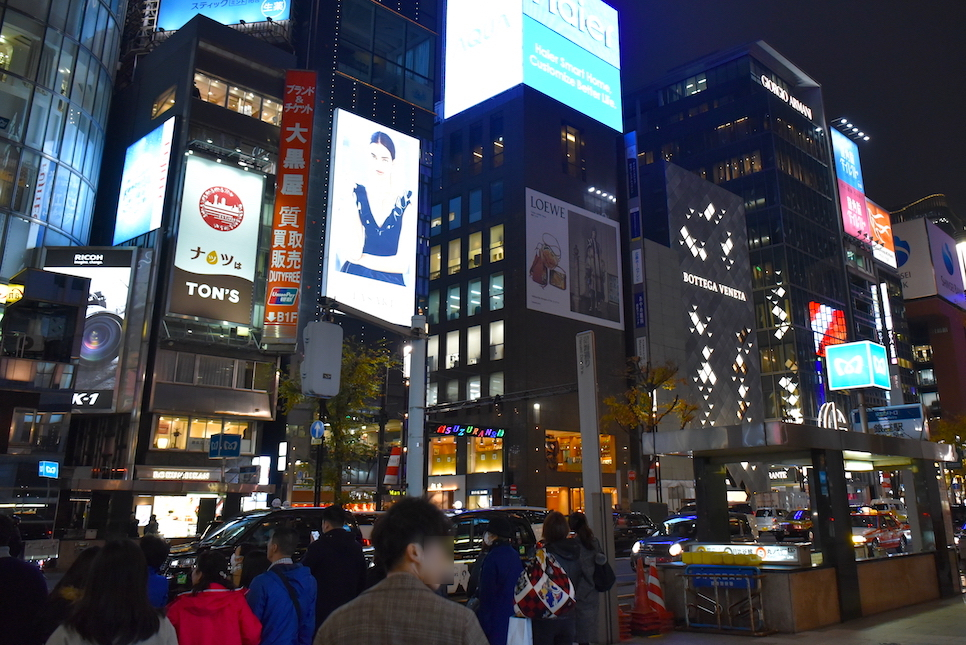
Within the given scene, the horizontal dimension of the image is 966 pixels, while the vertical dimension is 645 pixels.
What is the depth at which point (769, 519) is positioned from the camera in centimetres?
3203

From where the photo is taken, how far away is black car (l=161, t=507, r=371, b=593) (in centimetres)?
1349

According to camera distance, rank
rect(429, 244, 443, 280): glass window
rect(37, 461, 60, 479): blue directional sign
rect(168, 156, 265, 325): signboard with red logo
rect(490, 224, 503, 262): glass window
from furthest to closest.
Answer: rect(429, 244, 443, 280): glass window → rect(490, 224, 503, 262): glass window → rect(168, 156, 265, 325): signboard with red logo → rect(37, 461, 60, 479): blue directional sign

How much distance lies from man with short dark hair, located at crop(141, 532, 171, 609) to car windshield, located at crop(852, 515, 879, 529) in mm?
25987

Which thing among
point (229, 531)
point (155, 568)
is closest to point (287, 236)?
point (229, 531)

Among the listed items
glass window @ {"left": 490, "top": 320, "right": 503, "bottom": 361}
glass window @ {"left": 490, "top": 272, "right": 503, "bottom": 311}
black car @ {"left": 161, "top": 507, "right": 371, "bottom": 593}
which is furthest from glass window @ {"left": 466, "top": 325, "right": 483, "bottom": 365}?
black car @ {"left": 161, "top": 507, "right": 371, "bottom": 593}

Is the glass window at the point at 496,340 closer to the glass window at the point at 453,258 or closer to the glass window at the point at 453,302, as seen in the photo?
the glass window at the point at 453,302

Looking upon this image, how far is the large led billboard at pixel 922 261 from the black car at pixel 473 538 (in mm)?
119901

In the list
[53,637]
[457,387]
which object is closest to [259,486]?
[457,387]

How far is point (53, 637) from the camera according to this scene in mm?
3191

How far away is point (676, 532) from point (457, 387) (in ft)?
106

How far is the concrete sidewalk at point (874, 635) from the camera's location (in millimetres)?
10962

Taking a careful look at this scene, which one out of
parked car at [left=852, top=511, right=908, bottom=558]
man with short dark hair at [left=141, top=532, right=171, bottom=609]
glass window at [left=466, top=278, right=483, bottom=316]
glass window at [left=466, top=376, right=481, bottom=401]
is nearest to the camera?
man with short dark hair at [left=141, top=532, right=171, bottom=609]

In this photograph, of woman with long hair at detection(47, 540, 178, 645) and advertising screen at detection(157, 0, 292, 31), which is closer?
woman with long hair at detection(47, 540, 178, 645)

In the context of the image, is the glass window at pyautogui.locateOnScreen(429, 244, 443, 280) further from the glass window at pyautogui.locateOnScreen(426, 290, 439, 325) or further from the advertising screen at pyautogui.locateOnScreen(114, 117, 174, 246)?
the advertising screen at pyautogui.locateOnScreen(114, 117, 174, 246)
